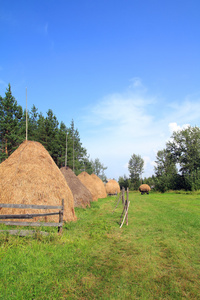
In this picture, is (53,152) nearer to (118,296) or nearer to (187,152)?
(187,152)

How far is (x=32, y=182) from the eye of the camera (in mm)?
10055

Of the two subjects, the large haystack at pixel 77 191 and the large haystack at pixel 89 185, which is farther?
the large haystack at pixel 89 185

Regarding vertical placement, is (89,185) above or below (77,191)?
above

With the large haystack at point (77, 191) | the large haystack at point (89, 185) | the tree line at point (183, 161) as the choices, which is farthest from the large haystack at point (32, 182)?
the tree line at point (183, 161)

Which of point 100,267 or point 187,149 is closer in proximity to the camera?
point 100,267

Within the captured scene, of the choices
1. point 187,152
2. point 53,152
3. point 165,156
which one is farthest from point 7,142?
point 165,156

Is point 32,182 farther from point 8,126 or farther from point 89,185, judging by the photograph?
point 8,126

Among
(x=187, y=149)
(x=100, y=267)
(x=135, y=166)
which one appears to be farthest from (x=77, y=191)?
(x=135, y=166)

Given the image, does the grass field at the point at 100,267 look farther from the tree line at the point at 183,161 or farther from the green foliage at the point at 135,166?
the green foliage at the point at 135,166

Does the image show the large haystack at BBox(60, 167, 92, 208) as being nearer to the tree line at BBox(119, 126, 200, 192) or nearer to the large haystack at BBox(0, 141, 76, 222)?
the large haystack at BBox(0, 141, 76, 222)

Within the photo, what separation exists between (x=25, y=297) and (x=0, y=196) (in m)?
6.21

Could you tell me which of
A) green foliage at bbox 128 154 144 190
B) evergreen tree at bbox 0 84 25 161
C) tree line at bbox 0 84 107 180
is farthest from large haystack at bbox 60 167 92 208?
green foliage at bbox 128 154 144 190

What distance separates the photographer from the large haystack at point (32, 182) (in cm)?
953

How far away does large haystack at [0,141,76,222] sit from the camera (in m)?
9.53
